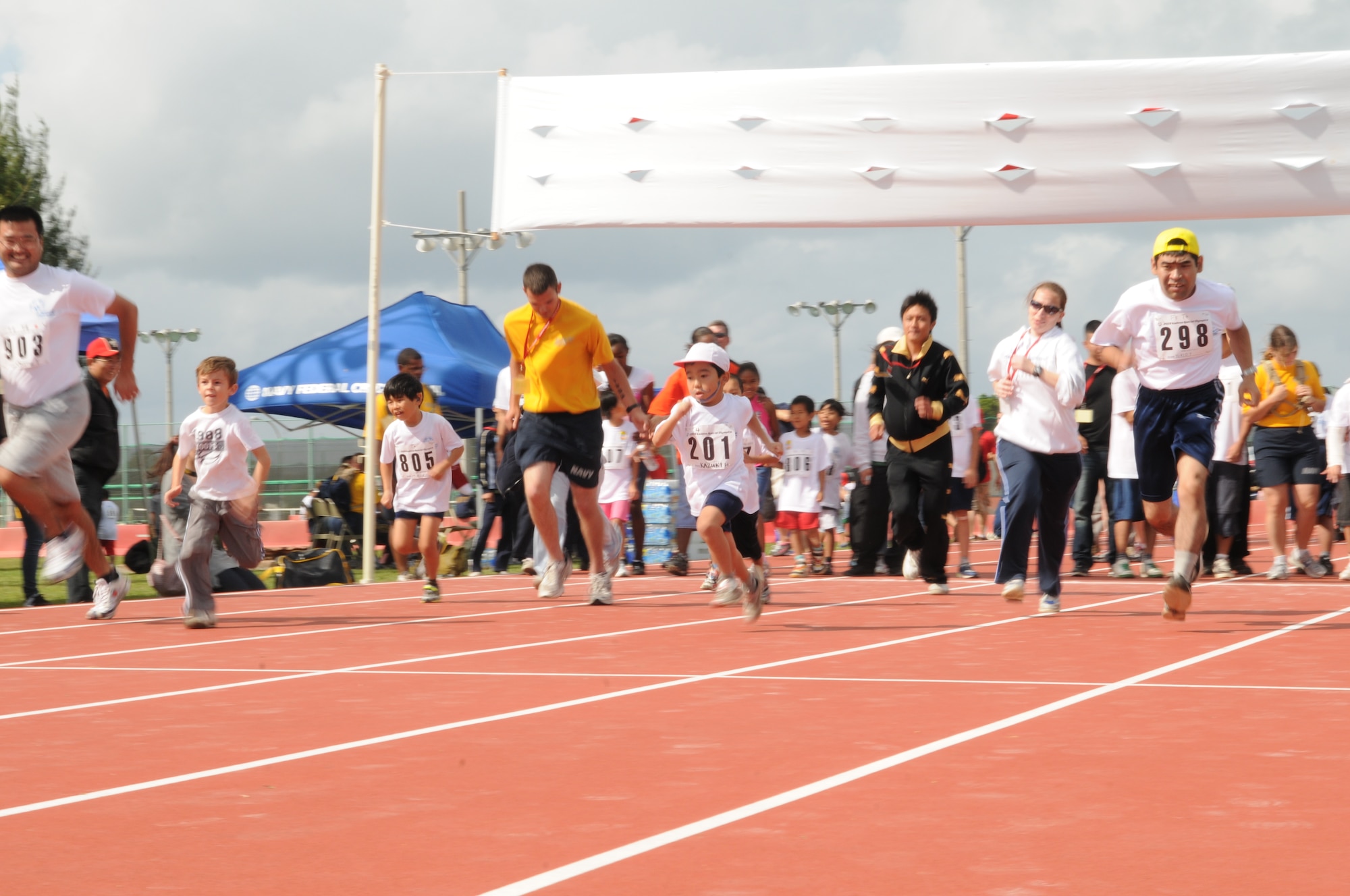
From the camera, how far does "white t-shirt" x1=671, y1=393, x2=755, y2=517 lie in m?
10.1

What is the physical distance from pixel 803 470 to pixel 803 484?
0.18 metres

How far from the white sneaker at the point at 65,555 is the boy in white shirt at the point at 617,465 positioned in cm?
622

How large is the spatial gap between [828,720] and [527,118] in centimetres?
983

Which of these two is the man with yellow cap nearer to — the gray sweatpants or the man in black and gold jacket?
the man in black and gold jacket

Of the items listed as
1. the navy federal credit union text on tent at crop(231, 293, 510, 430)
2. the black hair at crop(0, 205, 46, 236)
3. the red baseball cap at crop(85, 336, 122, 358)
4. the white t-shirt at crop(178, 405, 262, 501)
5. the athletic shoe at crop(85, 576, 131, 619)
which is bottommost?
the athletic shoe at crop(85, 576, 131, 619)

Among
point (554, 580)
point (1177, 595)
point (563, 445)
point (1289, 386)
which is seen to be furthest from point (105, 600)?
point (1289, 386)

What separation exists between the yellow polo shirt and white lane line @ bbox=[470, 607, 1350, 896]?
501cm

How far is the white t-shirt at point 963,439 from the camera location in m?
14.4

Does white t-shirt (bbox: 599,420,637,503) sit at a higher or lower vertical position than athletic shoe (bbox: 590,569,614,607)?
higher

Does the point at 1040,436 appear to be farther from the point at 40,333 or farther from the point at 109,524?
the point at 109,524

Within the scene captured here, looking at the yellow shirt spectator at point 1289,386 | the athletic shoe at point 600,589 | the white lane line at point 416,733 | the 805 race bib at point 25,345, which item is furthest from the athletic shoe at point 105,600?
A: the yellow shirt spectator at point 1289,386

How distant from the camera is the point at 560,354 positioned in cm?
1115

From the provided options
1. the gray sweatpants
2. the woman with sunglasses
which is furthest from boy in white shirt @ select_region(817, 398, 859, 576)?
the gray sweatpants

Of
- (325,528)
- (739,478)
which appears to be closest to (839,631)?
(739,478)
